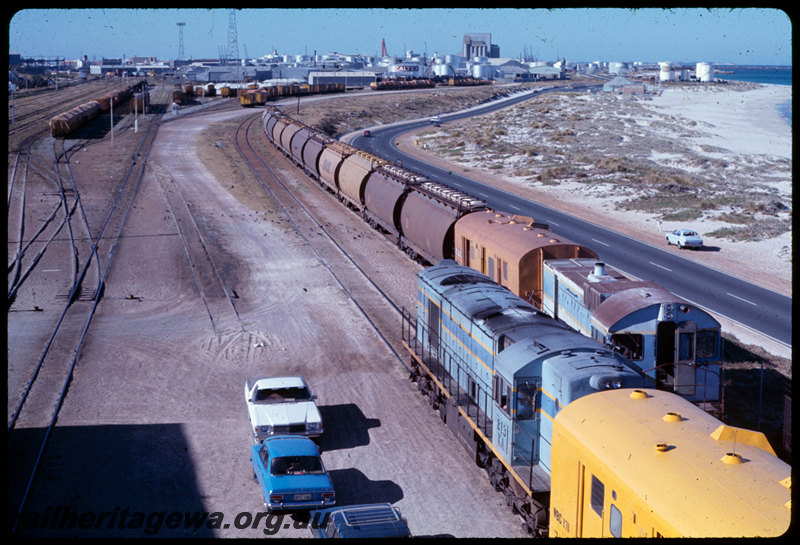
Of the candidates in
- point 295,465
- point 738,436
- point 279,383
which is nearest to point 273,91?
point 279,383

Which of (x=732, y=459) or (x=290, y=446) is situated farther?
(x=290, y=446)

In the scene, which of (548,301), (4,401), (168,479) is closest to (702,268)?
(548,301)

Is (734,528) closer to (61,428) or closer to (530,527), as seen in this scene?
(530,527)

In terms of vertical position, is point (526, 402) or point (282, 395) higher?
point (526, 402)

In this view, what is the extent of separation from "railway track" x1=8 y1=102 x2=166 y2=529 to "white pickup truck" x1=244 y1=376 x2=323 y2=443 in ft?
18.9

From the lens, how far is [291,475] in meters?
18.7

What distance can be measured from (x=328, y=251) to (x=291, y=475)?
2861cm

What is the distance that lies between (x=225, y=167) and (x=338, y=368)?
52.3 m

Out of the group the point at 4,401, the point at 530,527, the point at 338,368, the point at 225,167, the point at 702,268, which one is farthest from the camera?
the point at 225,167

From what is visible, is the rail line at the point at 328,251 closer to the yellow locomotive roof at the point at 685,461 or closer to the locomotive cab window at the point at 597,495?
the yellow locomotive roof at the point at 685,461

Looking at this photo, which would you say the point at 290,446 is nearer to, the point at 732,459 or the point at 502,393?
the point at 502,393

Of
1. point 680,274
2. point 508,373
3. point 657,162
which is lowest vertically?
point 680,274

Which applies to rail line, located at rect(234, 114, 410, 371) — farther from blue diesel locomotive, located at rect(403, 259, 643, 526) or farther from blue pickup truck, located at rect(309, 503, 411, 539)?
blue pickup truck, located at rect(309, 503, 411, 539)

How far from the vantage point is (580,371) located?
625 inches
